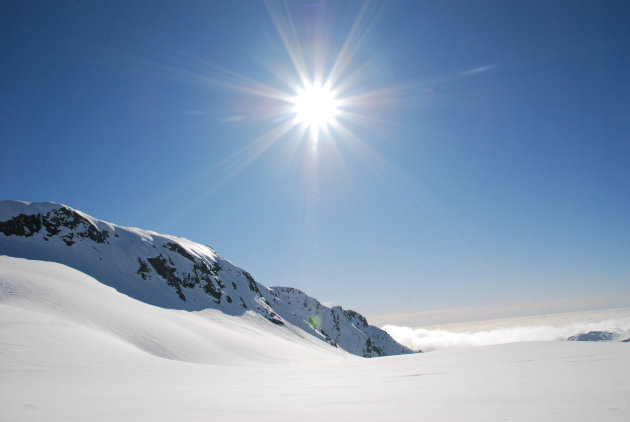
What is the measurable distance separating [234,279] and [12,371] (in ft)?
242

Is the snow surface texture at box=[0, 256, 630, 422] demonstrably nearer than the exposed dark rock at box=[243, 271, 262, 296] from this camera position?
Yes

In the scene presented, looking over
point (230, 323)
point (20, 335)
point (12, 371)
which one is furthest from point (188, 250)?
point (12, 371)

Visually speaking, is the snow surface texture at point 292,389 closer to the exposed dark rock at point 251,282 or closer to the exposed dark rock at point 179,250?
the exposed dark rock at point 179,250

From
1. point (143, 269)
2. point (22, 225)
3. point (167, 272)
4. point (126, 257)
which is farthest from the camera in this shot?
point (167, 272)

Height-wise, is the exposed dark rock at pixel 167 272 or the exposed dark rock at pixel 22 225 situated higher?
the exposed dark rock at pixel 22 225

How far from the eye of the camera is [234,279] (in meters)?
80.3

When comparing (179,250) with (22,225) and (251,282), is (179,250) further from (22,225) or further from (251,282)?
(22,225)

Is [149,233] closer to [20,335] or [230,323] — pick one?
[230,323]

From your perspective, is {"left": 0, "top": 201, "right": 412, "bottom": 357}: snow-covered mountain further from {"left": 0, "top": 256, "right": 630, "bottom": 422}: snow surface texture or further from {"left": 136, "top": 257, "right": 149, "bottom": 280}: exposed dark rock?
{"left": 0, "top": 256, "right": 630, "bottom": 422}: snow surface texture

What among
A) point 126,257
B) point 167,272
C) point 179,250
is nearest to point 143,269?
point 126,257

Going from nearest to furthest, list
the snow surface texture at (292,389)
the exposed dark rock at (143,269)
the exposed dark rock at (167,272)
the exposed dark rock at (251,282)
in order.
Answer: the snow surface texture at (292,389), the exposed dark rock at (143,269), the exposed dark rock at (167,272), the exposed dark rock at (251,282)

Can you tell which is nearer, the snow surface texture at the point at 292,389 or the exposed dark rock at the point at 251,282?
the snow surface texture at the point at 292,389

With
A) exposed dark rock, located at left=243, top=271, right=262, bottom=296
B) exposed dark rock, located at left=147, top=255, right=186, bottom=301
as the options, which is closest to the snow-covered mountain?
exposed dark rock, located at left=147, top=255, right=186, bottom=301

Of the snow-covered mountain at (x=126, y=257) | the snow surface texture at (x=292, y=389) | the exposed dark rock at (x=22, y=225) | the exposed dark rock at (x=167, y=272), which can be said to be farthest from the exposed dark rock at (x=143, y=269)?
the snow surface texture at (x=292, y=389)
